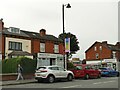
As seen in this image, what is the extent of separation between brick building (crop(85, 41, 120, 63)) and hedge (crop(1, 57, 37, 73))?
154 feet

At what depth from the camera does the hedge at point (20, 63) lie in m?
30.1

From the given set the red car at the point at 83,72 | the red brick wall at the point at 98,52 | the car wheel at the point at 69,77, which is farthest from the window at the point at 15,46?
the red brick wall at the point at 98,52

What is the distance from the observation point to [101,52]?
8081cm

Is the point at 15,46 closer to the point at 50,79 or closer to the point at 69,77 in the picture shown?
the point at 69,77

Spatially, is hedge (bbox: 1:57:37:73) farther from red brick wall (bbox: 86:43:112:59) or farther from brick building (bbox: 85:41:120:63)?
red brick wall (bbox: 86:43:112:59)

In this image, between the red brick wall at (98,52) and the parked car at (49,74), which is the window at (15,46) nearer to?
the parked car at (49,74)

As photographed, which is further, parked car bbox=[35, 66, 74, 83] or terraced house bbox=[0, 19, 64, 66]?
terraced house bbox=[0, 19, 64, 66]

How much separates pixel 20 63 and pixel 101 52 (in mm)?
53357

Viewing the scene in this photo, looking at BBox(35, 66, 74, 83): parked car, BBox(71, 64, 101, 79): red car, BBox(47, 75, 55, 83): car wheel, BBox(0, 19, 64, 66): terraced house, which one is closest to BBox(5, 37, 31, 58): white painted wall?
BBox(0, 19, 64, 66): terraced house

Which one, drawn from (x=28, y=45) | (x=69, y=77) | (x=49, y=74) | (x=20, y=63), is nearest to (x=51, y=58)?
(x=28, y=45)

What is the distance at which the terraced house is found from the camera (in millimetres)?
43219

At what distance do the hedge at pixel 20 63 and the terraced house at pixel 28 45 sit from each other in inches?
338

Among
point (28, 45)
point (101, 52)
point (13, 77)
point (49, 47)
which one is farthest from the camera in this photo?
point (101, 52)

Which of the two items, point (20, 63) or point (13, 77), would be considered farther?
point (20, 63)
